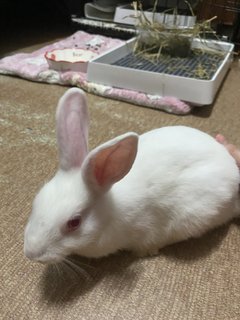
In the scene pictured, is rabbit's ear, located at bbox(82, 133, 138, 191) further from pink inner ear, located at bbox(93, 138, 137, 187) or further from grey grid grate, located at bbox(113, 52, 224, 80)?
grey grid grate, located at bbox(113, 52, 224, 80)

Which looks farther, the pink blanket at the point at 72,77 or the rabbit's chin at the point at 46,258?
the pink blanket at the point at 72,77

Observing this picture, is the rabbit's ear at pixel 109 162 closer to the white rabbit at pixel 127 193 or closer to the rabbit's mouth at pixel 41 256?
the white rabbit at pixel 127 193

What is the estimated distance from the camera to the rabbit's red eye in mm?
707

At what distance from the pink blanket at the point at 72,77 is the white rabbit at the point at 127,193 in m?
0.62

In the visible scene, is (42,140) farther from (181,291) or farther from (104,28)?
(104,28)

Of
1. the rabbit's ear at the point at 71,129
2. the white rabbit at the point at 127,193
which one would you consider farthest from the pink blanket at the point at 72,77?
the rabbit's ear at the point at 71,129

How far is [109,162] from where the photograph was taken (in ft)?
2.32

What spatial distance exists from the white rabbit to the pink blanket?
2.02 ft

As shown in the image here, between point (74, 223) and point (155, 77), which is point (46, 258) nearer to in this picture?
point (74, 223)

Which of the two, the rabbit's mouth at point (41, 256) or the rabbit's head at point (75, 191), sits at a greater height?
the rabbit's head at point (75, 191)

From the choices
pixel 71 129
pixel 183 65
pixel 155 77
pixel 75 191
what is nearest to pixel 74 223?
pixel 75 191

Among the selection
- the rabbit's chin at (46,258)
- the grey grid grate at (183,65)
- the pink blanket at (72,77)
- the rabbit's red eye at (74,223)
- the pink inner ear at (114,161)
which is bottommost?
the pink blanket at (72,77)

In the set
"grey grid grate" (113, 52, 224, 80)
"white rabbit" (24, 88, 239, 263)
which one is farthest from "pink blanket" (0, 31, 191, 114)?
"white rabbit" (24, 88, 239, 263)

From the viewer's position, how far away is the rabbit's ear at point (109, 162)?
0.67 meters
